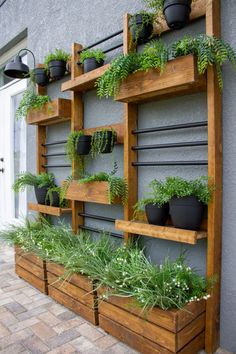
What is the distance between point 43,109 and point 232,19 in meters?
1.69

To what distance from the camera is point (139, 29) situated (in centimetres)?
180

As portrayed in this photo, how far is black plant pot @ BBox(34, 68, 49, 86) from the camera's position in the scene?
2.75 metres

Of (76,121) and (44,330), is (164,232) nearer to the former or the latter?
(44,330)

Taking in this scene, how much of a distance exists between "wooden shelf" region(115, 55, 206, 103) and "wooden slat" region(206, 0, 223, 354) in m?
0.12

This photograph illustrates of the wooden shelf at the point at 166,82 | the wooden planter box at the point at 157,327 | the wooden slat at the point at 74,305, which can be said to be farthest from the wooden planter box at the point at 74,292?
the wooden shelf at the point at 166,82

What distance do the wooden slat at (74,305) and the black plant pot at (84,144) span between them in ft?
3.36

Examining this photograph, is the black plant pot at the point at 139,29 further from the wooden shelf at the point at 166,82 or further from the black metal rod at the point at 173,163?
the black metal rod at the point at 173,163

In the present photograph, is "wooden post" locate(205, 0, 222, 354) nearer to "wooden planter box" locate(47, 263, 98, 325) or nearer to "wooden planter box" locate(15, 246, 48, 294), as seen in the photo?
"wooden planter box" locate(47, 263, 98, 325)

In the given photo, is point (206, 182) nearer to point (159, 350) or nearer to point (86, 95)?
point (159, 350)

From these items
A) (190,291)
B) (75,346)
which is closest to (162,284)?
(190,291)

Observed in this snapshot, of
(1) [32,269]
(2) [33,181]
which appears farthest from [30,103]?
(1) [32,269]

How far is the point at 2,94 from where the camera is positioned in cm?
407

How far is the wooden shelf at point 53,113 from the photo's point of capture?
2467 mm

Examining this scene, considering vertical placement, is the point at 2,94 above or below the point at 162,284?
above
